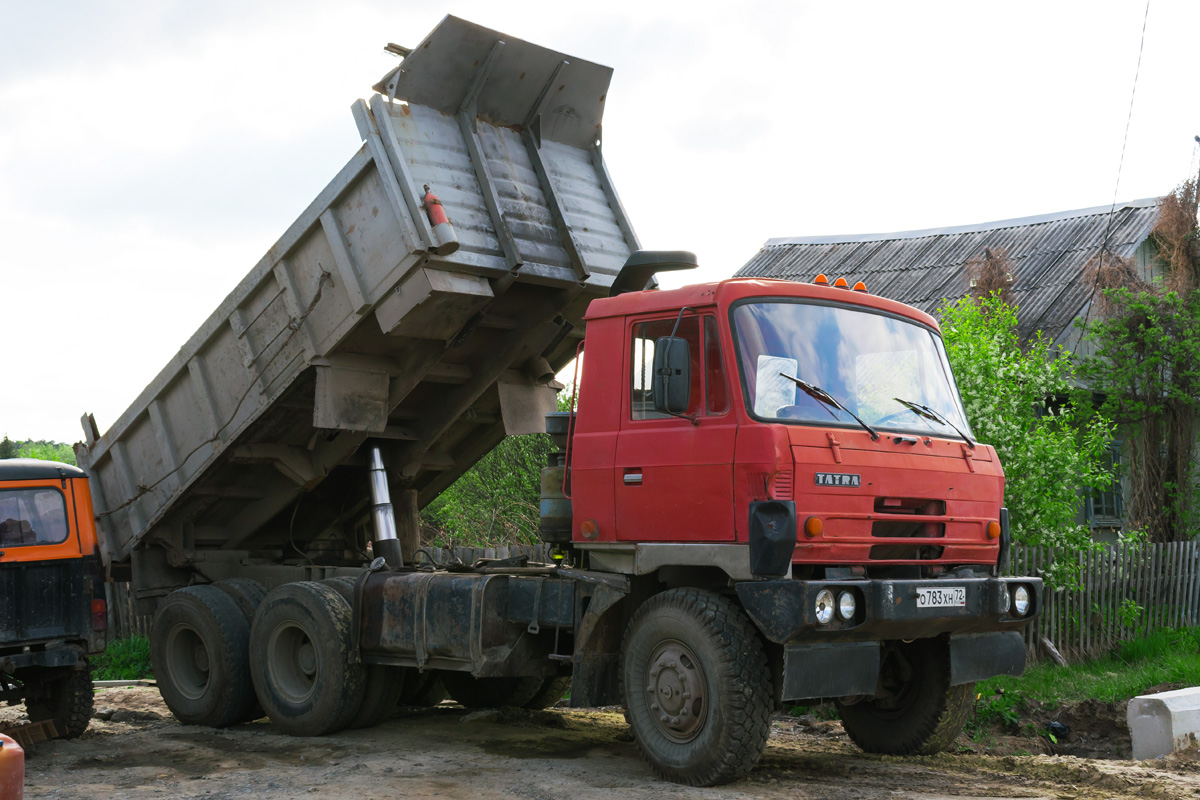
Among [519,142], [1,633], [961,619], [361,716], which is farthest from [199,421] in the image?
[961,619]

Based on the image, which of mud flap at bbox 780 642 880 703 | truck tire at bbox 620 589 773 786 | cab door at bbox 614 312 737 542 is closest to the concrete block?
mud flap at bbox 780 642 880 703

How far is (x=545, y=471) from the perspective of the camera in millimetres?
7070

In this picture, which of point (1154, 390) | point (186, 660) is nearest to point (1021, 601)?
point (186, 660)

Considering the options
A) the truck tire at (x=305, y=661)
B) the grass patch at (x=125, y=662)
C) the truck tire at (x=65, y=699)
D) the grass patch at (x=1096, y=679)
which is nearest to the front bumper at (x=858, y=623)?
the grass patch at (x=1096, y=679)

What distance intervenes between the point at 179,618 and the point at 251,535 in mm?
937

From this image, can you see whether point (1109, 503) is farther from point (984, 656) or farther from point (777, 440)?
point (777, 440)

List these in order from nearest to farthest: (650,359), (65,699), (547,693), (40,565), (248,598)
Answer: (650,359) < (40,565) < (65,699) < (248,598) < (547,693)

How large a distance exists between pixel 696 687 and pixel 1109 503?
13.9m

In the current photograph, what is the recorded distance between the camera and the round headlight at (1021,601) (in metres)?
6.55

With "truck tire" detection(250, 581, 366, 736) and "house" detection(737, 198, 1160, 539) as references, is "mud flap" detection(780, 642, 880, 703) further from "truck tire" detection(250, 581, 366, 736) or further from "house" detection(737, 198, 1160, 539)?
"house" detection(737, 198, 1160, 539)

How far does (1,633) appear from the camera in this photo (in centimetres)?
765

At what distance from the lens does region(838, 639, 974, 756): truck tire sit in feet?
A: 22.6

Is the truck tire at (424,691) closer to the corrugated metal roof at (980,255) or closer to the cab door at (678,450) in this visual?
the cab door at (678,450)

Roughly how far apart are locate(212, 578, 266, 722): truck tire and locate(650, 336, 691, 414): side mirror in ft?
12.7
